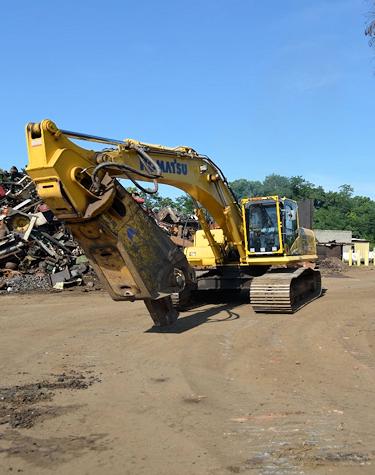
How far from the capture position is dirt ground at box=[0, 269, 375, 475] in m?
4.25

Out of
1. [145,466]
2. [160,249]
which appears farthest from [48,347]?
[145,466]

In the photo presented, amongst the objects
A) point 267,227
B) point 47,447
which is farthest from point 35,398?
point 267,227

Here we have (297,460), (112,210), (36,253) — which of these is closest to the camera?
(297,460)

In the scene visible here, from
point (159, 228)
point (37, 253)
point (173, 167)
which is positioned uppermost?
point (173, 167)

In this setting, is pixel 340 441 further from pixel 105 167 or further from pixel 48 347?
pixel 48 347

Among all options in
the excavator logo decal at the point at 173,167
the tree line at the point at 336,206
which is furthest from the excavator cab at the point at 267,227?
the tree line at the point at 336,206

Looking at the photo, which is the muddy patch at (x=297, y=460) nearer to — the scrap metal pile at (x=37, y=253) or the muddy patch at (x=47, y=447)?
the muddy patch at (x=47, y=447)

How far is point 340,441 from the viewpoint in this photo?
4516 mm

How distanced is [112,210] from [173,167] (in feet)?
8.69

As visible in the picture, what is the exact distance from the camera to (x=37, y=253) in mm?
20312

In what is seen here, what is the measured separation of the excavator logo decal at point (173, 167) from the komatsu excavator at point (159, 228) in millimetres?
18

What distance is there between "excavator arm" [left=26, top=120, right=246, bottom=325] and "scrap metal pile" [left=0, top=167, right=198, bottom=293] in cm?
835

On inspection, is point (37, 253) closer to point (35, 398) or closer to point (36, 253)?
point (36, 253)

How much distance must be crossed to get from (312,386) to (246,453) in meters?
2.13
